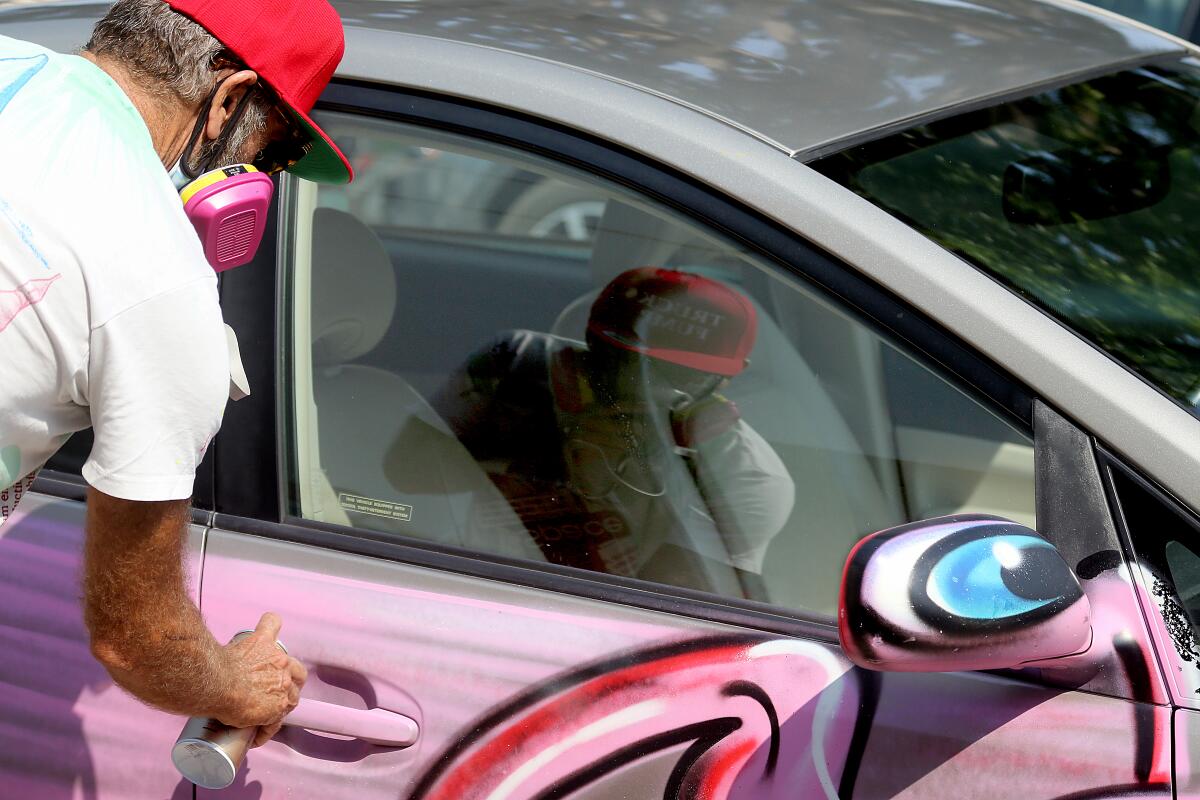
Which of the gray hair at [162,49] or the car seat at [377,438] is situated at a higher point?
the gray hair at [162,49]

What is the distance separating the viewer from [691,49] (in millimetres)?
1560

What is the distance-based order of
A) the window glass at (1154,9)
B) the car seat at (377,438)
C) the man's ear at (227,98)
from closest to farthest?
the man's ear at (227,98)
the car seat at (377,438)
the window glass at (1154,9)

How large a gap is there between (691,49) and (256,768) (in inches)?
42.8

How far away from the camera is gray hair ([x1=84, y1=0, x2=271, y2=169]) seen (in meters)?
1.22

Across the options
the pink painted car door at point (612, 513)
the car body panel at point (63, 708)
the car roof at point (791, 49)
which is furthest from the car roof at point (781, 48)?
the car body panel at point (63, 708)

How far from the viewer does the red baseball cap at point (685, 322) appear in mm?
1450

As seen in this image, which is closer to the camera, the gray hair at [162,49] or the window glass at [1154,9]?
the gray hair at [162,49]

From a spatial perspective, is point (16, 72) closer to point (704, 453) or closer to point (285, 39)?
point (285, 39)

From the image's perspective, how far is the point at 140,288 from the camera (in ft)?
3.51

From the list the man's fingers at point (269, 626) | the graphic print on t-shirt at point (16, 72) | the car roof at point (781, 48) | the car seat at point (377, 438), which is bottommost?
the man's fingers at point (269, 626)

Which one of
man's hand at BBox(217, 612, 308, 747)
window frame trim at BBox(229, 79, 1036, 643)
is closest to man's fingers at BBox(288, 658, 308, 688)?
man's hand at BBox(217, 612, 308, 747)

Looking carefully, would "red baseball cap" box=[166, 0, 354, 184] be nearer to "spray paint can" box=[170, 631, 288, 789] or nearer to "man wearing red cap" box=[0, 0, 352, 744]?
"man wearing red cap" box=[0, 0, 352, 744]

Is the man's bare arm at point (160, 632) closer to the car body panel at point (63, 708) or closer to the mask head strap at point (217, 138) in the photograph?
the car body panel at point (63, 708)

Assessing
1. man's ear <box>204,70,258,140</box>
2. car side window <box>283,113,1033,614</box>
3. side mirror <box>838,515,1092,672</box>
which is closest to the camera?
side mirror <box>838,515,1092,672</box>
